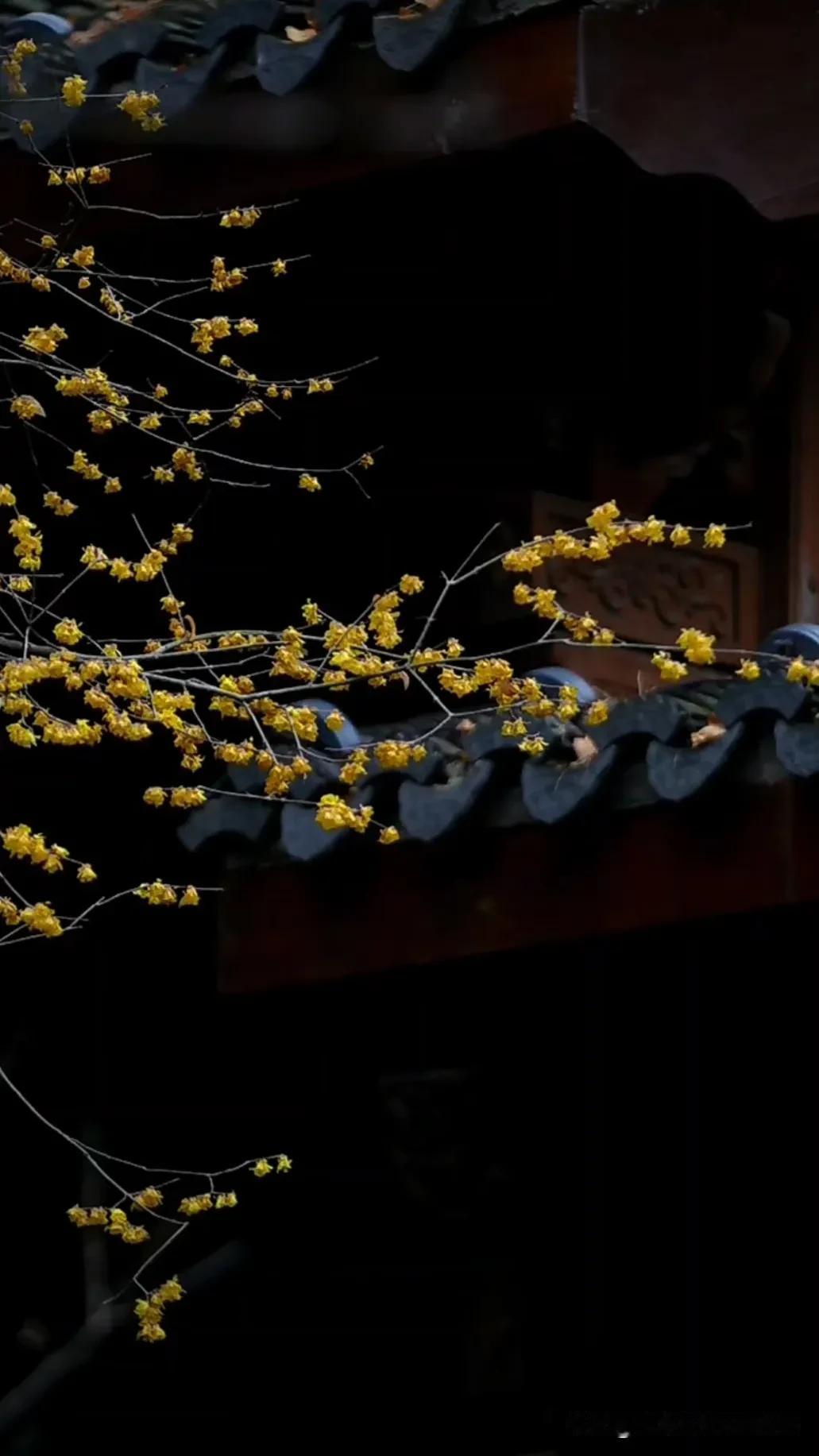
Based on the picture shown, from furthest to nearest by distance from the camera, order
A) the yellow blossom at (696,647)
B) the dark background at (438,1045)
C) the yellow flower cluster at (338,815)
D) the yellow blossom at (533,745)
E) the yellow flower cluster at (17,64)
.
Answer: the dark background at (438,1045) → the yellow flower cluster at (17,64) → the yellow blossom at (533,745) → the yellow flower cluster at (338,815) → the yellow blossom at (696,647)

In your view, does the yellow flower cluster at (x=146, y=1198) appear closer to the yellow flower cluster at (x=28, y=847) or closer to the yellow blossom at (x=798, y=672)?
the yellow flower cluster at (x=28, y=847)

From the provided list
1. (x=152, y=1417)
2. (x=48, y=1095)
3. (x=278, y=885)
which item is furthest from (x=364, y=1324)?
(x=278, y=885)

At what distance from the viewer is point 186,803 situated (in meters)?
4.83

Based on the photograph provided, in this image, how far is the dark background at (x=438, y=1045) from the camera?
19.4 feet

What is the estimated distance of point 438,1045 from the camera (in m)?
6.43

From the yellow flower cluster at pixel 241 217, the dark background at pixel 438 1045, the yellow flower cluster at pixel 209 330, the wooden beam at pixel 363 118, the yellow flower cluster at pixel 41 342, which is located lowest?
the dark background at pixel 438 1045

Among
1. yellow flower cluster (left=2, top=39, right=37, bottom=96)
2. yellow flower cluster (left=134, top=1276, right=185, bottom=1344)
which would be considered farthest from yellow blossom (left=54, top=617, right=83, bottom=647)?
yellow flower cluster (left=134, top=1276, right=185, bottom=1344)

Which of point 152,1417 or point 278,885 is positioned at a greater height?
point 278,885

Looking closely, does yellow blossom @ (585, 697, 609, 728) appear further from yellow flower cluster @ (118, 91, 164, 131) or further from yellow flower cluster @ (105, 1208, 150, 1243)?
yellow flower cluster @ (118, 91, 164, 131)

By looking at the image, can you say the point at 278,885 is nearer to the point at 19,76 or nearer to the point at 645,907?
the point at 645,907

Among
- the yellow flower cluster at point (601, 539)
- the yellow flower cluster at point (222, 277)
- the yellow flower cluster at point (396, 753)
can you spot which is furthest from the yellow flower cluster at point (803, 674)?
the yellow flower cluster at point (222, 277)

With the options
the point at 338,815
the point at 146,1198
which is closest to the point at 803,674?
the point at 338,815

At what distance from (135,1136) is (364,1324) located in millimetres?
876

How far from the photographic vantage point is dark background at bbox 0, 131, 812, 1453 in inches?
233
